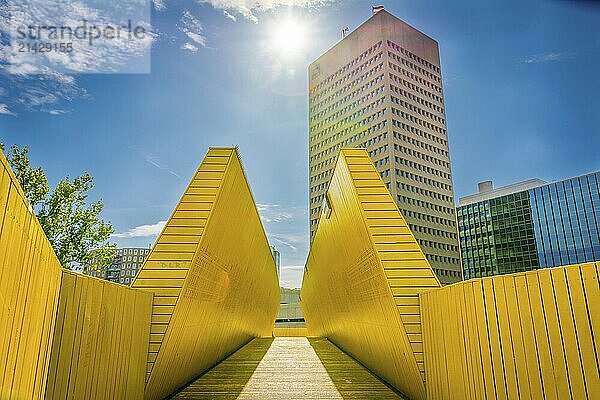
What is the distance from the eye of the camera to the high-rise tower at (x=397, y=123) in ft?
229

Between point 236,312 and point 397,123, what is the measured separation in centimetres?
6442

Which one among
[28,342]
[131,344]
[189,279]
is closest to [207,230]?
[189,279]

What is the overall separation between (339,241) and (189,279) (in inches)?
184

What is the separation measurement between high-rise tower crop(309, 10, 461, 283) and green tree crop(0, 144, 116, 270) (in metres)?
50.2

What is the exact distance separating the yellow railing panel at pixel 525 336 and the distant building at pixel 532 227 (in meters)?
56.4

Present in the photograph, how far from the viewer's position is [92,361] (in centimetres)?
395

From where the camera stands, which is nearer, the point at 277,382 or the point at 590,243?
the point at 277,382

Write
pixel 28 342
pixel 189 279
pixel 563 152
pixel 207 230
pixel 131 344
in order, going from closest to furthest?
pixel 28 342
pixel 131 344
pixel 189 279
pixel 207 230
pixel 563 152

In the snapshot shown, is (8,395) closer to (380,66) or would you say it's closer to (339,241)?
(339,241)

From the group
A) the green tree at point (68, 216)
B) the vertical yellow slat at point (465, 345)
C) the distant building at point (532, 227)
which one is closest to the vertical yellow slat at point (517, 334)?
the vertical yellow slat at point (465, 345)

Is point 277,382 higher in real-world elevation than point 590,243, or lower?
lower

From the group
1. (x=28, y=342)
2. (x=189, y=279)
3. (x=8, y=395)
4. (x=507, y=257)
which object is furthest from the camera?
(x=507, y=257)

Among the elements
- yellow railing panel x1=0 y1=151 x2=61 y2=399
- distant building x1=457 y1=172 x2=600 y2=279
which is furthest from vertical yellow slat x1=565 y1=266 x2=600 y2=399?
distant building x1=457 y1=172 x2=600 y2=279

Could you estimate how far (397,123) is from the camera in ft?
237
